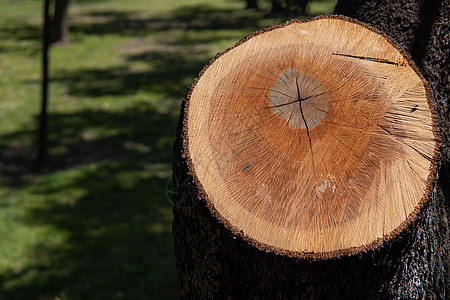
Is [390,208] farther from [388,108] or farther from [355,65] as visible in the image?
[355,65]

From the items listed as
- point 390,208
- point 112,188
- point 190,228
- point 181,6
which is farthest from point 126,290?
point 181,6

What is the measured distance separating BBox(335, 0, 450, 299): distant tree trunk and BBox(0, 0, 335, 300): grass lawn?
3.65 ft

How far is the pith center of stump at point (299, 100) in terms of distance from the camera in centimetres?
160

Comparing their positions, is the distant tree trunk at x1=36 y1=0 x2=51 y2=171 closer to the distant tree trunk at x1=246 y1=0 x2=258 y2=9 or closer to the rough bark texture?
the rough bark texture

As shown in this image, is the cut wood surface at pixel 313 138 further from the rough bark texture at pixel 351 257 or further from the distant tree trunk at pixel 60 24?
the distant tree trunk at pixel 60 24

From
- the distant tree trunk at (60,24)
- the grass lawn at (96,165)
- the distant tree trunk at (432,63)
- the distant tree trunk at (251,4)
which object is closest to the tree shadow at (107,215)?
the grass lawn at (96,165)

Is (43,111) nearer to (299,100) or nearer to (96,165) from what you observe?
(96,165)

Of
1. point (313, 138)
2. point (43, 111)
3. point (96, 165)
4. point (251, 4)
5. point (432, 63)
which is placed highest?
point (432, 63)

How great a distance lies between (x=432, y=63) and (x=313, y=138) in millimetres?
838

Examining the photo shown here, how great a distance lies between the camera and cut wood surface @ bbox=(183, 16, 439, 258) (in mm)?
1443

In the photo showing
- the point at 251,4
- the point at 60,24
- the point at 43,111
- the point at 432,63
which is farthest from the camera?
the point at 251,4

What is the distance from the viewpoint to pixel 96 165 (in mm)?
5980

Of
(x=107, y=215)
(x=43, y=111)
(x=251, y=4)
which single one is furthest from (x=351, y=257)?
(x=251, y=4)

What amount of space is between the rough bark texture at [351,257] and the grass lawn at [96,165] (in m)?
0.31
